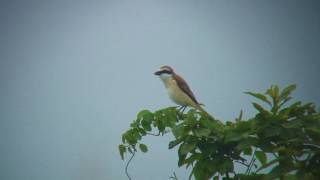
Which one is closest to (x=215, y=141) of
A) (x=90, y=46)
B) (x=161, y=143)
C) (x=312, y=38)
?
(x=161, y=143)

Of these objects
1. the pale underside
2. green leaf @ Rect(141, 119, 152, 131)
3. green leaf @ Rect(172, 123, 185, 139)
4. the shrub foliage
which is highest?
the pale underside

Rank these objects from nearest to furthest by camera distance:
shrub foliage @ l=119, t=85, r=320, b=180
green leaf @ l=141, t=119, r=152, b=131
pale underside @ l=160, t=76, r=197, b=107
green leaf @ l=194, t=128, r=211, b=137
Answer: shrub foliage @ l=119, t=85, r=320, b=180 < green leaf @ l=194, t=128, r=211, b=137 < green leaf @ l=141, t=119, r=152, b=131 < pale underside @ l=160, t=76, r=197, b=107

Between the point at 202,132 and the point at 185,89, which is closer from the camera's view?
the point at 202,132

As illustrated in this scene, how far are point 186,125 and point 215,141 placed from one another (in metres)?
0.08

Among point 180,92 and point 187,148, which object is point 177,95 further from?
point 187,148

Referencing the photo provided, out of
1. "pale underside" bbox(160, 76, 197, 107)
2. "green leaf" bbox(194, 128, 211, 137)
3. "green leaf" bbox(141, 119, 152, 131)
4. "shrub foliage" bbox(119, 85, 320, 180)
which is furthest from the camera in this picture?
"pale underside" bbox(160, 76, 197, 107)

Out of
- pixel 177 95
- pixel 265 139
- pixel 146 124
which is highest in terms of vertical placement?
pixel 177 95

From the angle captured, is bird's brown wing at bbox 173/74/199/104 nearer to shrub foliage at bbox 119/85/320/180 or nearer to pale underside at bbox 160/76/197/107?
pale underside at bbox 160/76/197/107

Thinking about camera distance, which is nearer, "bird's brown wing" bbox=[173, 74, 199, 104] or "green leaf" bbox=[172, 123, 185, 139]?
"green leaf" bbox=[172, 123, 185, 139]

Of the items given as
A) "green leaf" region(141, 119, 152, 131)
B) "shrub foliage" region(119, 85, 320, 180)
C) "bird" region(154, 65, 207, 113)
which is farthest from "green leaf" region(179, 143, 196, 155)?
"bird" region(154, 65, 207, 113)

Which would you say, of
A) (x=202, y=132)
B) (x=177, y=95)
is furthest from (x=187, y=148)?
(x=177, y=95)

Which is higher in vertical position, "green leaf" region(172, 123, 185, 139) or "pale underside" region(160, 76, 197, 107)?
"pale underside" region(160, 76, 197, 107)

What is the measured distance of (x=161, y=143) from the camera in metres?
2.59

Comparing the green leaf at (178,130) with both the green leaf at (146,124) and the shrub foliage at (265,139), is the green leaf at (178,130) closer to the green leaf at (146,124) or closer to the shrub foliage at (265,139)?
the shrub foliage at (265,139)
